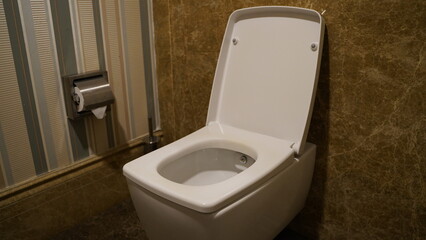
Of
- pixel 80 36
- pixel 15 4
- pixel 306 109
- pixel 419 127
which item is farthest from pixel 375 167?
pixel 15 4

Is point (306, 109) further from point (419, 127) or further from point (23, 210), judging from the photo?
point (23, 210)

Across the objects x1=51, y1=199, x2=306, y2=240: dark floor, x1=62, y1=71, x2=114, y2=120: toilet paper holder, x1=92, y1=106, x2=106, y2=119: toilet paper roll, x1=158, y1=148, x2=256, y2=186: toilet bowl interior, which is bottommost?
x1=51, y1=199, x2=306, y2=240: dark floor

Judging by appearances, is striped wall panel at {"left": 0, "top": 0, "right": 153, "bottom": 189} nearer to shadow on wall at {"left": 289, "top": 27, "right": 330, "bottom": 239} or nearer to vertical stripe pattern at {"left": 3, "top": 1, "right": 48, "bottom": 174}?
vertical stripe pattern at {"left": 3, "top": 1, "right": 48, "bottom": 174}

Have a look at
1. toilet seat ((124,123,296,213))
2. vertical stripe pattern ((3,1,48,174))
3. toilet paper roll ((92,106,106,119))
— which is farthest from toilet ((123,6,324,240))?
vertical stripe pattern ((3,1,48,174))

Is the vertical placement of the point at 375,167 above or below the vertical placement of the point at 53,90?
below

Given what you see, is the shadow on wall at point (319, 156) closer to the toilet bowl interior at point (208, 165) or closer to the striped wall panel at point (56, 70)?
the toilet bowl interior at point (208, 165)

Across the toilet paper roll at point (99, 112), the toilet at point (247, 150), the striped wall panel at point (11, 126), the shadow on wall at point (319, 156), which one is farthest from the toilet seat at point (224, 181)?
the striped wall panel at point (11, 126)

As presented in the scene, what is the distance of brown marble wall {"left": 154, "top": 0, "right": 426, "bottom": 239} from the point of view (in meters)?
0.87

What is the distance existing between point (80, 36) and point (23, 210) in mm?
636

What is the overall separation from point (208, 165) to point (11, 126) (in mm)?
657

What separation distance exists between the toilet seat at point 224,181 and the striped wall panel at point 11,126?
0.48 meters

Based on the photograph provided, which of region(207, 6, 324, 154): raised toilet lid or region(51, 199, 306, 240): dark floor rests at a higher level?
region(207, 6, 324, 154): raised toilet lid

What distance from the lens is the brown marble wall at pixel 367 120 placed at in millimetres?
874

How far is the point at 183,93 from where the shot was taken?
1.42m
